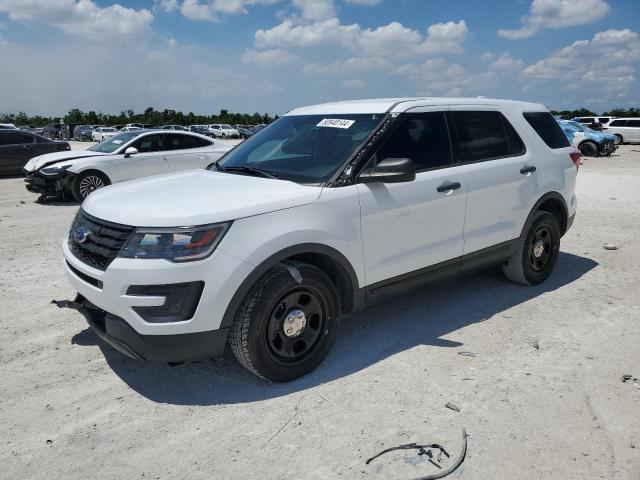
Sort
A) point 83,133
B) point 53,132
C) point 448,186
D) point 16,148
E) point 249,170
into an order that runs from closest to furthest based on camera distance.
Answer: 1. point 249,170
2. point 448,186
3. point 16,148
4. point 83,133
5. point 53,132

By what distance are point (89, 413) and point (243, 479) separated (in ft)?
3.87

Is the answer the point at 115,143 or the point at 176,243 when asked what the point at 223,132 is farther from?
the point at 176,243

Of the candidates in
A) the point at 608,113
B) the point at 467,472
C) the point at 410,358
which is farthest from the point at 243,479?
the point at 608,113

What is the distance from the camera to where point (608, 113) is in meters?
52.7

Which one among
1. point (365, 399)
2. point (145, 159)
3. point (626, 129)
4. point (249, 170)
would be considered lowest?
point (365, 399)

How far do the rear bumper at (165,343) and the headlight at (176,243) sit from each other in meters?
0.44

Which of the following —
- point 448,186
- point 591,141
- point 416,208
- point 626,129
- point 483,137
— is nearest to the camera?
point 416,208

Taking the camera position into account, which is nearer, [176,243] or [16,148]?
[176,243]

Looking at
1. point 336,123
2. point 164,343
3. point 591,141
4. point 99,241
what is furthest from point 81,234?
point 591,141

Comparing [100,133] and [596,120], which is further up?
[596,120]

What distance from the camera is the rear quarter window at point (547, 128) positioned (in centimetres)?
528

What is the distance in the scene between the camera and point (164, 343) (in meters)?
3.09

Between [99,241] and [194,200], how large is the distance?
0.62 m

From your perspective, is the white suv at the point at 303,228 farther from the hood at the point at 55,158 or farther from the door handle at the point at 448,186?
the hood at the point at 55,158
